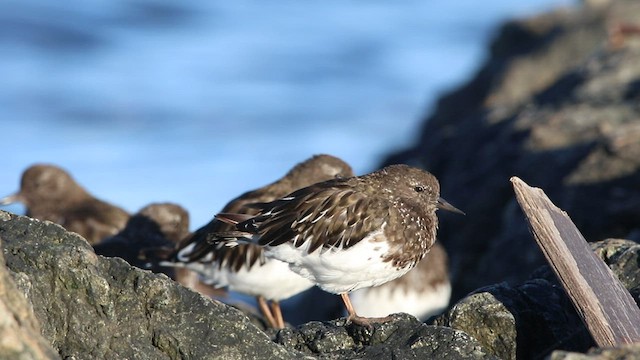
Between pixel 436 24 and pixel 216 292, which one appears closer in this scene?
pixel 216 292

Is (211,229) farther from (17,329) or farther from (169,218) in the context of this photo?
(17,329)

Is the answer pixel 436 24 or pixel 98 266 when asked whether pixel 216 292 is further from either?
pixel 436 24

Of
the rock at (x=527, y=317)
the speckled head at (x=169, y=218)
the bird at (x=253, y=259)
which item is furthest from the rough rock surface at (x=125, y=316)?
the speckled head at (x=169, y=218)

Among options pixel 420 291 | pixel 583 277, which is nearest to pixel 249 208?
pixel 420 291

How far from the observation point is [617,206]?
8.51 m

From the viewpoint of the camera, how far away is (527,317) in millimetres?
5289

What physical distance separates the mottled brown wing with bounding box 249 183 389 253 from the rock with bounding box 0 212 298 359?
131 centimetres

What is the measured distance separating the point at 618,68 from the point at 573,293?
21.5ft

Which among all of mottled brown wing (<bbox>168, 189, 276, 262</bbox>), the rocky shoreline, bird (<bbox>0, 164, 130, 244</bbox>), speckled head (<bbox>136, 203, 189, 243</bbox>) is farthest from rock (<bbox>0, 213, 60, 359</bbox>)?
bird (<bbox>0, 164, 130, 244</bbox>)

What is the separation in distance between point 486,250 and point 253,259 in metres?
2.71

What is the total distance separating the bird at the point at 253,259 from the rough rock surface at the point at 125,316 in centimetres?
284

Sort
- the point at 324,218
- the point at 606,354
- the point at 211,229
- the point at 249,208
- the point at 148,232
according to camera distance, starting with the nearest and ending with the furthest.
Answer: the point at 606,354 → the point at 324,218 → the point at 249,208 → the point at 211,229 → the point at 148,232

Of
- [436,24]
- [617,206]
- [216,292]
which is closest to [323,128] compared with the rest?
[436,24]

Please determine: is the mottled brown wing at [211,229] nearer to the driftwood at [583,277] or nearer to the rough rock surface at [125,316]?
the rough rock surface at [125,316]
